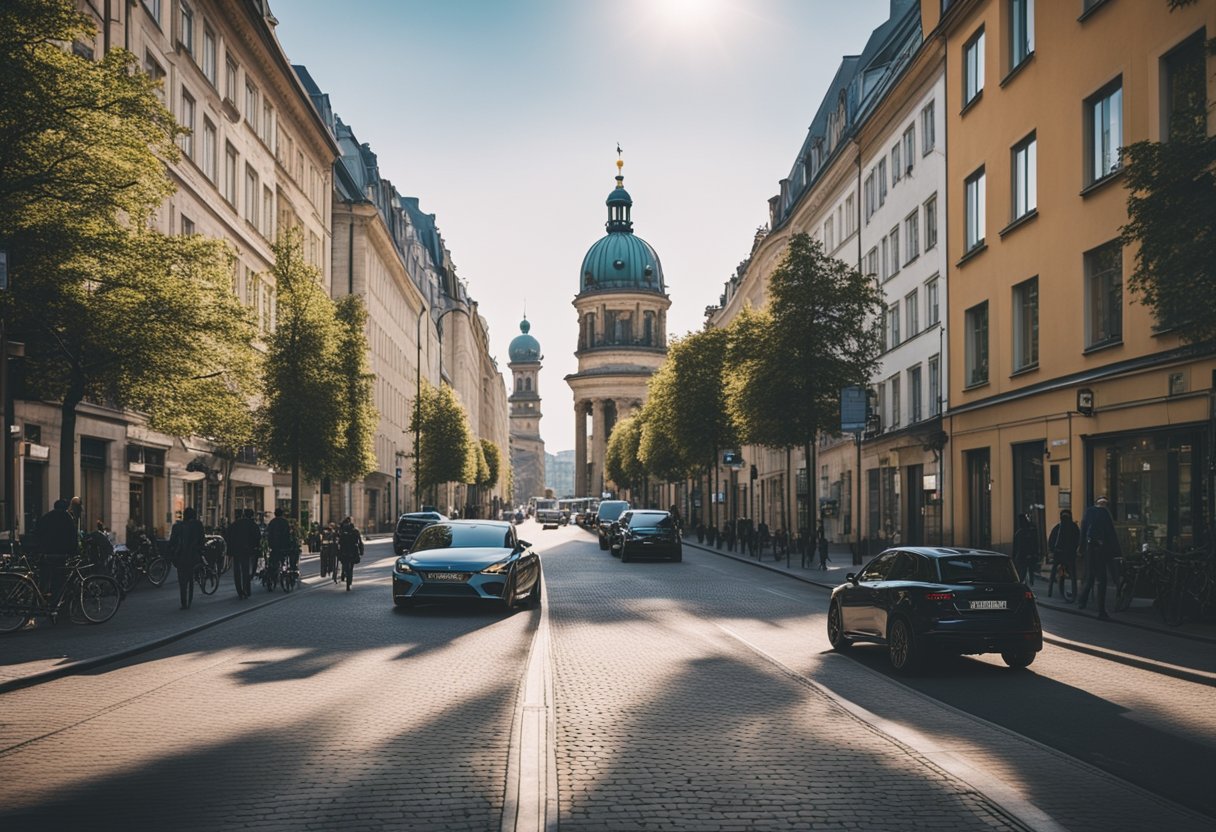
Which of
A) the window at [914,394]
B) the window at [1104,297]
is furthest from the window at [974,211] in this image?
the window at [1104,297]

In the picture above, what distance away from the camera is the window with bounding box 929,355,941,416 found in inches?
1532

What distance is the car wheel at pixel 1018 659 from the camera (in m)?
14.3

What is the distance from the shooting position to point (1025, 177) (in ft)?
103

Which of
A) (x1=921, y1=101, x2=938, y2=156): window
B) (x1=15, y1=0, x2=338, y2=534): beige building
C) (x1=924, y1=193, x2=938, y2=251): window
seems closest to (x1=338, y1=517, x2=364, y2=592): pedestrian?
(x1=15, y1=0, x2=338, y2=534): beige building

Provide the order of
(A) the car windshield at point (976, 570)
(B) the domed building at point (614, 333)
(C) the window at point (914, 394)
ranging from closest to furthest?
1. (A) the car windshield at point (976, 570)
2. (C) the window at point (914, 394)
3. (B) the domed building at point (614, 333)

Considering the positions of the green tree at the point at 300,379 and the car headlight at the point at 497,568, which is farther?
the green tree at the point at 300,379

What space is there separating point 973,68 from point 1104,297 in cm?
1114

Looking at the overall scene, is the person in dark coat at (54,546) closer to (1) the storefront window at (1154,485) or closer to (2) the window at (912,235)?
(1) the storefront window at (1154,485)

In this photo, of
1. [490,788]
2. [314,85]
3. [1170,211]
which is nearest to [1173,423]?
[1170,211]

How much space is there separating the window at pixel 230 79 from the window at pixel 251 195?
9.22ft

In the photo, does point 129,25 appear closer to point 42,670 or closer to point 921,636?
point 42,670

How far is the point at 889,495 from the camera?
4572cm

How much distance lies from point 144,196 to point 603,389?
486ft

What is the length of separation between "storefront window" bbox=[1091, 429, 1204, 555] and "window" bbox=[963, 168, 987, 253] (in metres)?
9.44
